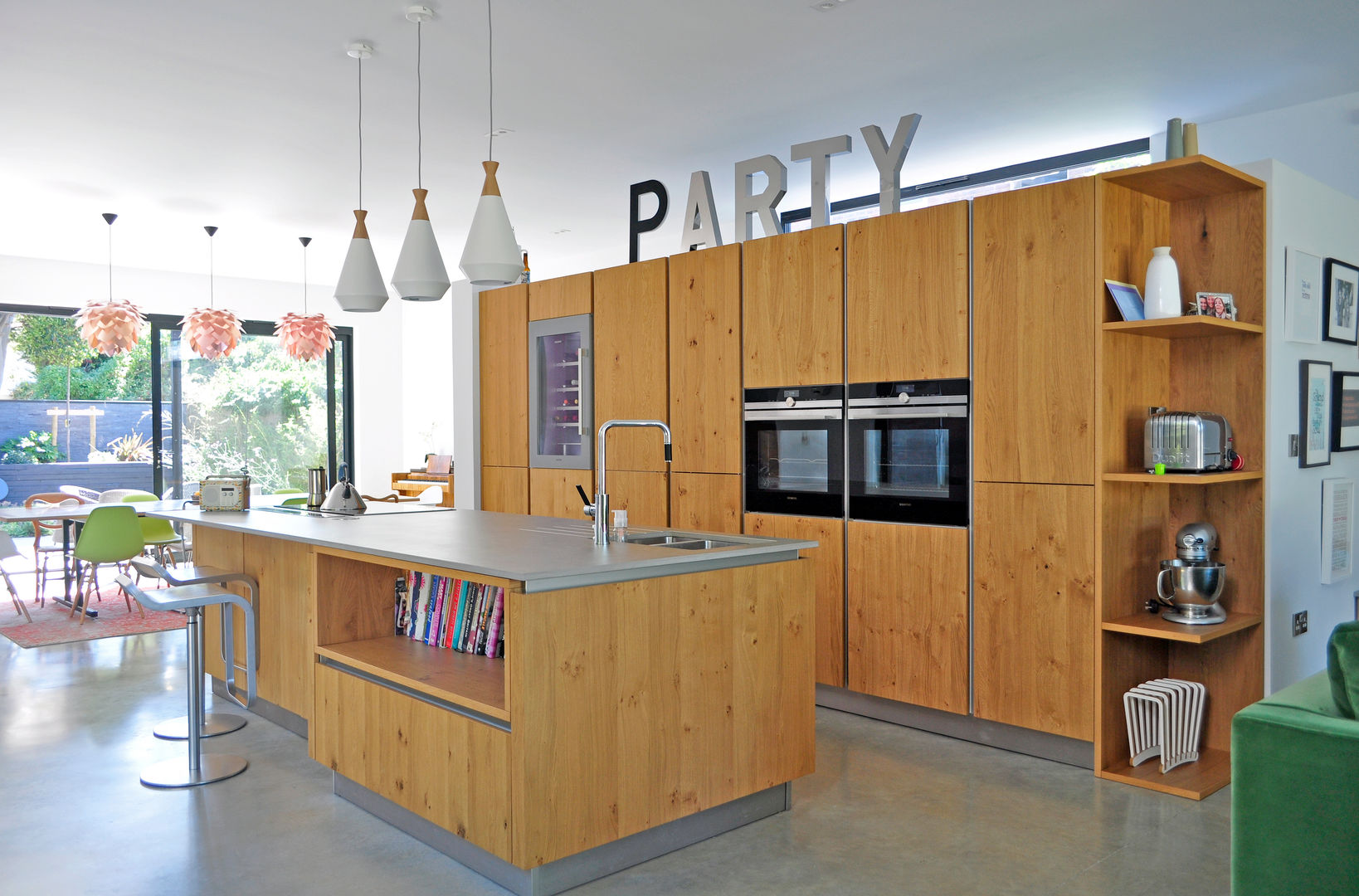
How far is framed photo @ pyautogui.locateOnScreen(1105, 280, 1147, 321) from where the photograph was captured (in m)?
3.47

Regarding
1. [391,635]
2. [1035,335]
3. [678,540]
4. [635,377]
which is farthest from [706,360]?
[391,635]

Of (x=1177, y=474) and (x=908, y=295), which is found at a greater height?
(x=908, y=295)

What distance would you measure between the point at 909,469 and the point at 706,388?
1224 mm

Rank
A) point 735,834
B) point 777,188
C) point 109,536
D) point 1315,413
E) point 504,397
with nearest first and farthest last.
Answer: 1. point 735,834
2. point 1315,413
3. point 777,188
4. point 504,397
5. point 109,536

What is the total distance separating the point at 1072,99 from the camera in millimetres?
4727

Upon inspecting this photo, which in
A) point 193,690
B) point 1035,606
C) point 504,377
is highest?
point 504,377

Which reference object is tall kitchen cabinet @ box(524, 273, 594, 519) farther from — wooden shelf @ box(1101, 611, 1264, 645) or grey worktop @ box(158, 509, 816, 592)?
→ wooden shelf @ box(1101, 611, 1264, 645)

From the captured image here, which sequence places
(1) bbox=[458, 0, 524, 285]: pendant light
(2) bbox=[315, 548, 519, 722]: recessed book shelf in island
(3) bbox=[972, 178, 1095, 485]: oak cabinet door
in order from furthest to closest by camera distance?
(3) bbox=[972, 178, 1095, 485]: oak cabinet door → (1) bbox=[458, 0, 524, 285]: pendant light → (2) bbox=[315, 548, 519, 722]: recessed book shelf in island

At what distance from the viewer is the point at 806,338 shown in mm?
4434

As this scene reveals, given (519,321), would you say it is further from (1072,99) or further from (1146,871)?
(1146,871)

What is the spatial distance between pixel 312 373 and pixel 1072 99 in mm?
8224

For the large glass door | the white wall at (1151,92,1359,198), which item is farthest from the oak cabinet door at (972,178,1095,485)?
the large glass door

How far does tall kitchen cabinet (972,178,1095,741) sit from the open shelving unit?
0.07 meters

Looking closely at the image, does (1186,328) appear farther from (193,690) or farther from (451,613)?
(193,690)
